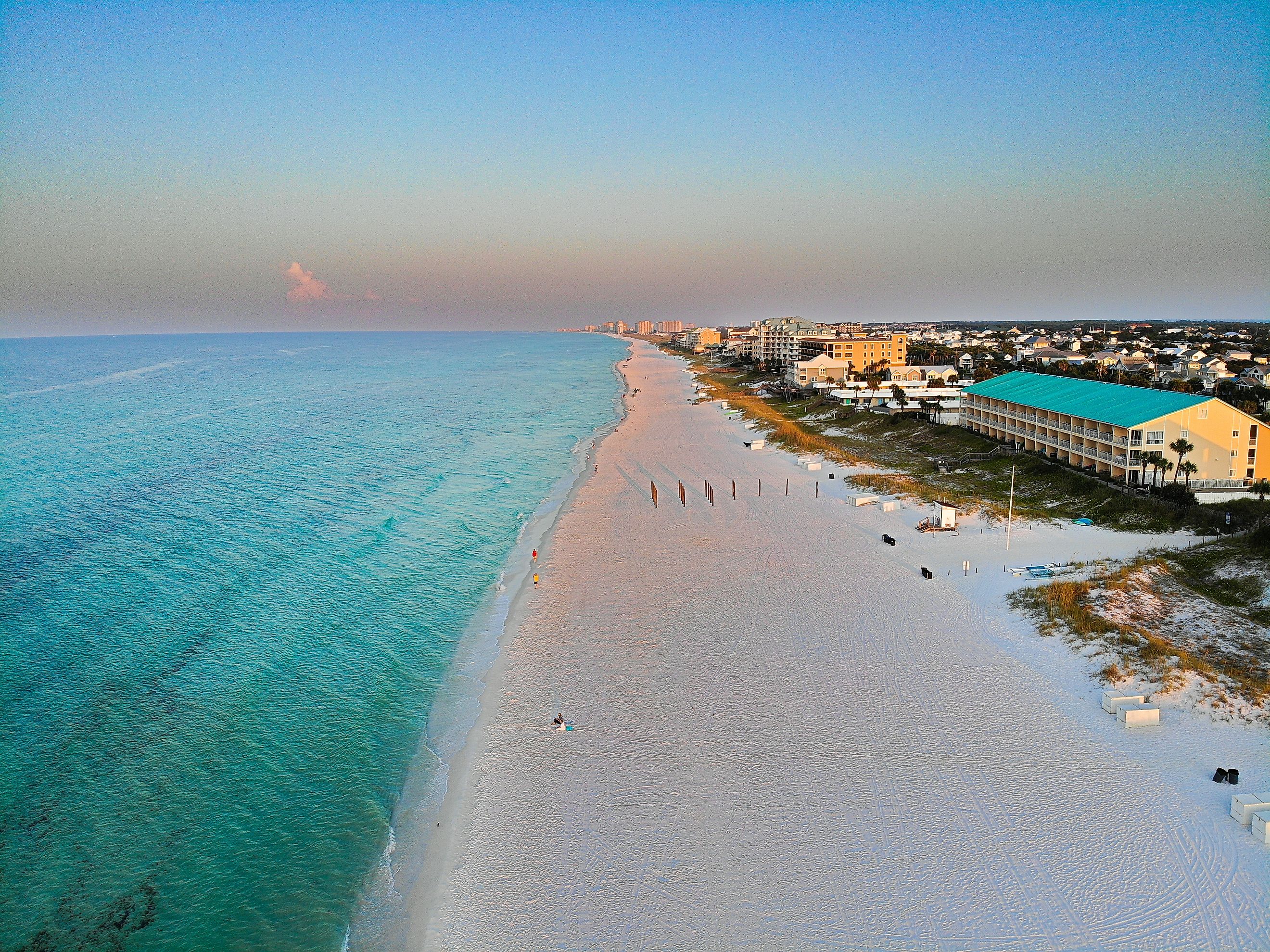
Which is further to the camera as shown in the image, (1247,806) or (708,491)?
(708,491)

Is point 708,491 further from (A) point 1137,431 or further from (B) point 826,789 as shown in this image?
(B) point 826,789

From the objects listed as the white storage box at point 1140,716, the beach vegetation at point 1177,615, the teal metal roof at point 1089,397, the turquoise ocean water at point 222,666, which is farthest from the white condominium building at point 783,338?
the white storage box at point 1140,716

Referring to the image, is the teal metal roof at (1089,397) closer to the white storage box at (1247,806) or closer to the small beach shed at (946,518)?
the small beach shed at (946,518)

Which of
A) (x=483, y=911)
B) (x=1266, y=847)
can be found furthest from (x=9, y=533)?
(x=1266, y=847)

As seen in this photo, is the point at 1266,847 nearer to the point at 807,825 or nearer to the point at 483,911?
the point at 807,825

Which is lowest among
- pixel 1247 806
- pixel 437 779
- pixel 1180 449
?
pixel 437 779

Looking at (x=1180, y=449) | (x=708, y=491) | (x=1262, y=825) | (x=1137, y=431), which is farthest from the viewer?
(x=708, y=491)

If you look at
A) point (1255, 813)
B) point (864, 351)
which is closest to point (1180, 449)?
point (1255, 813)
